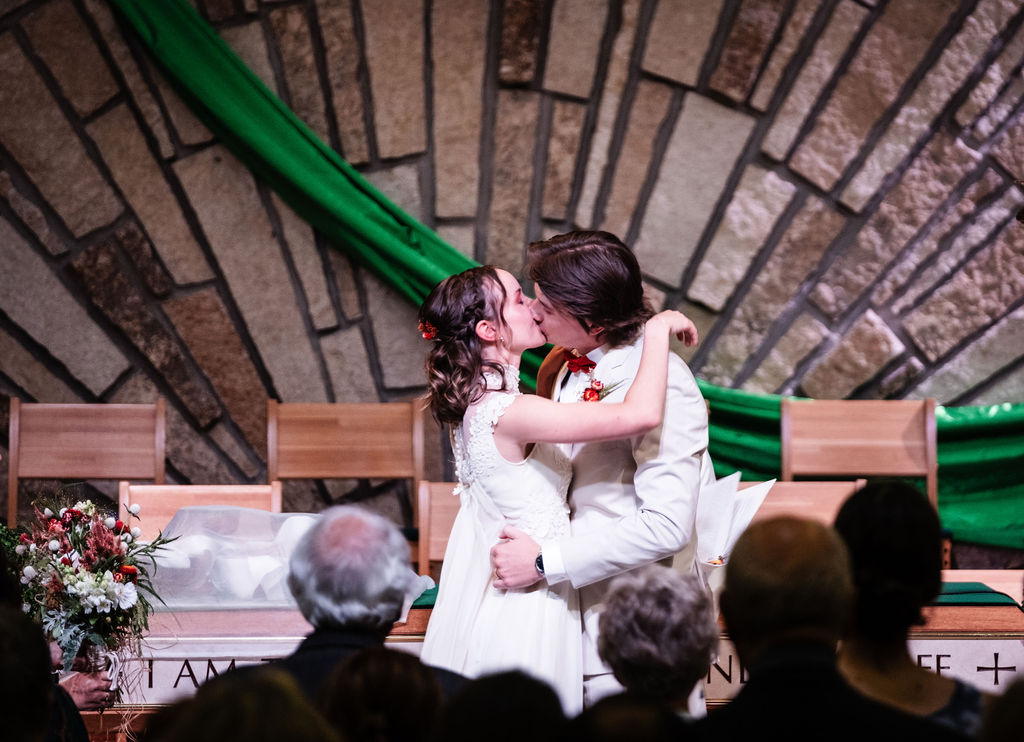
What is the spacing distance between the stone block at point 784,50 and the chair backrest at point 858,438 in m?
1.34

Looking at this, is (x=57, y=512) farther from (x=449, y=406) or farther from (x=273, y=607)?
(x=449, y=406)

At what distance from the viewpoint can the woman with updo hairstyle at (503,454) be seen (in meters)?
2.04

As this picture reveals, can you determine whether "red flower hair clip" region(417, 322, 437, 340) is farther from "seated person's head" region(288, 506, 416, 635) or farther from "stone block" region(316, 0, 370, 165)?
"stone block" region(316, 0, 370, 165)

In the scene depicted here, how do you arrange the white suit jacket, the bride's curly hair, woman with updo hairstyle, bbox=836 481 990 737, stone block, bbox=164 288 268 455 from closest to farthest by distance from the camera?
1. woman with updo hairstyle, bbox=836 481 990 737
2. the white suit jacket
3. the bride's curly hair
4. stone block, bbox=164 288 268 455

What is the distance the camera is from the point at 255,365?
4.50 meters

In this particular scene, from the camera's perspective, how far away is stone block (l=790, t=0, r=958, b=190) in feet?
13.8

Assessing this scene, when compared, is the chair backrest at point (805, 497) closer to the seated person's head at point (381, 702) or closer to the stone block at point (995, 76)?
the stone block at point (995, 76)

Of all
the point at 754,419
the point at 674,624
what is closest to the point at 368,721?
the point at 674,624

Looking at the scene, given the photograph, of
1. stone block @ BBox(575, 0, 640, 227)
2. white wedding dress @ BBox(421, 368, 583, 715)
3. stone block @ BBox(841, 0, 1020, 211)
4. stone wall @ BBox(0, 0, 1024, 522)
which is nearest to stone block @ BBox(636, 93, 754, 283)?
stone wall @ BBox(0, 0, 1024, 522)

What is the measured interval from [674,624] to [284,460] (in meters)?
2.73

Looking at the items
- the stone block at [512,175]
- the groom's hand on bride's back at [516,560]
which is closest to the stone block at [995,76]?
the stone block at [512,175]

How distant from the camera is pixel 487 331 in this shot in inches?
91.0

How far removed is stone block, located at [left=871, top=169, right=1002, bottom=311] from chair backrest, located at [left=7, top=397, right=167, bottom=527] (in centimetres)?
299

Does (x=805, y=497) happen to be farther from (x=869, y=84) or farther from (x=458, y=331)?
(x=869, y=84)
